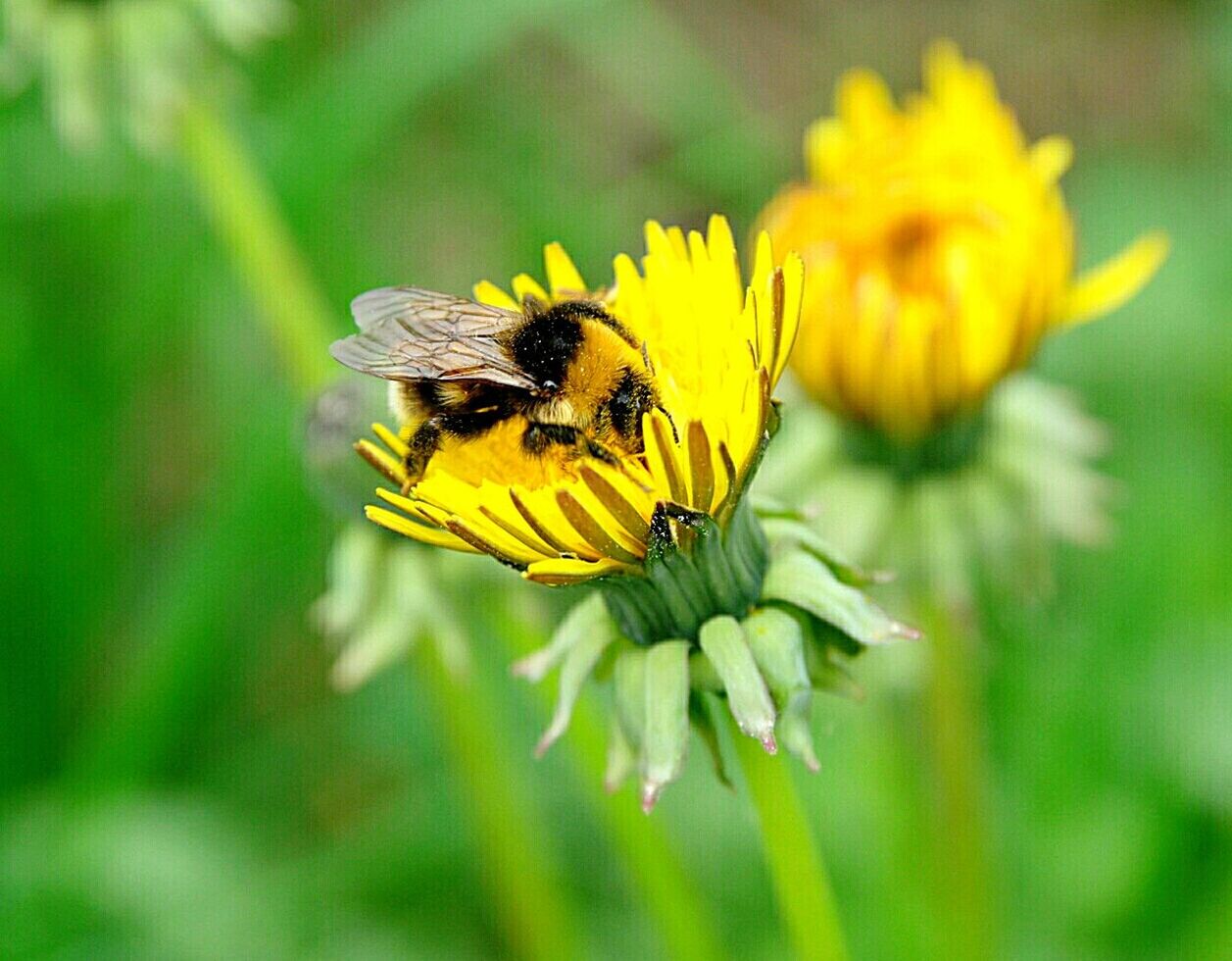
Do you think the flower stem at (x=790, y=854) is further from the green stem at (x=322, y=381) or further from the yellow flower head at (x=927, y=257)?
the green stem at (x=322, y=381)

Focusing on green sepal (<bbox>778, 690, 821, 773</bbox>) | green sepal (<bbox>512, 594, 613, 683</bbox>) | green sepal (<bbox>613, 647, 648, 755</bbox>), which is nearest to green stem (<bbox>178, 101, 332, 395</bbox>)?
green sepal (<bbox>512, 594, 613, 683</bbox>)

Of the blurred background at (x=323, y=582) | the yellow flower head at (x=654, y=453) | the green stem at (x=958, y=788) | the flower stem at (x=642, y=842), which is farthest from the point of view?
the blurred background at (x=323, y=582)

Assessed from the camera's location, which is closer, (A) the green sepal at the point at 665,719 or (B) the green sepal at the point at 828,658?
(A) the green sepal at the point at 665,719

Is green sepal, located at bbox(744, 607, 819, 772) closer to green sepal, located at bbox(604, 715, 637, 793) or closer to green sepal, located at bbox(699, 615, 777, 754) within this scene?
green sepal, located at bbox(699, 615, 777, 754)

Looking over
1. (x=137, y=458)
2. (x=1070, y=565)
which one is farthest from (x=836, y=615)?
(x=137, y=458)

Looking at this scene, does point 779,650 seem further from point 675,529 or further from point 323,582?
point 323,582

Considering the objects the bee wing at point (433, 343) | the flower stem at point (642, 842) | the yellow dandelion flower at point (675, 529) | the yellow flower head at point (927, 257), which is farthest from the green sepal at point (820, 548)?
the flower stem at point (642, 842)

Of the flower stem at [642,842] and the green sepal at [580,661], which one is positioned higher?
the green sepal at [580,661]
